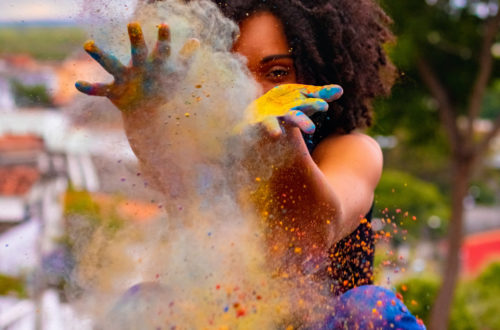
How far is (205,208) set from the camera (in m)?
0.94

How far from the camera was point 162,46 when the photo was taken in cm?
90

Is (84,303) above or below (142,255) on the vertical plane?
below

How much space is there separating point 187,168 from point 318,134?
290mm

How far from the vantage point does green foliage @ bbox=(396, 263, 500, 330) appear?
4.47 meters

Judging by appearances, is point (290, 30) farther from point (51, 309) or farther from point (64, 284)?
point (51, 309)

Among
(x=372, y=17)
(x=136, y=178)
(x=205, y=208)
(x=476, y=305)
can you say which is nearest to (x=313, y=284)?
(x=205, y=208)

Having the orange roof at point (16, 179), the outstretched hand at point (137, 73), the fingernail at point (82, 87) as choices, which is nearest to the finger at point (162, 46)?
the outstretched hand at point (137, 73)

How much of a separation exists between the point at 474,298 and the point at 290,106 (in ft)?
16.0

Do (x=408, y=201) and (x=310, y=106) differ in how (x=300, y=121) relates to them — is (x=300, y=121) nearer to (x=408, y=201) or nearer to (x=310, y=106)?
(x=310, y=106)

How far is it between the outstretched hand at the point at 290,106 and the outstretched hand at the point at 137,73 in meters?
0.14

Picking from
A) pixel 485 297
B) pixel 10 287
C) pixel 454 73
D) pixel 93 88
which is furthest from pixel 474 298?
pixel 93 88

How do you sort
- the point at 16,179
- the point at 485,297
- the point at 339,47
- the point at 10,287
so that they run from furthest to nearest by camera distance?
1. the point at 16,179
2. the point at 485,297
3. the point at 10,287
4. the point at 339,47

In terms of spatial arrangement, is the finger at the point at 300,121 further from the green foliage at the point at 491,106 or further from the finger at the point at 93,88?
the green foliage at the point at 491,106

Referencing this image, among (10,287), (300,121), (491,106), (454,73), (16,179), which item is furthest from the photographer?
(491,106)
